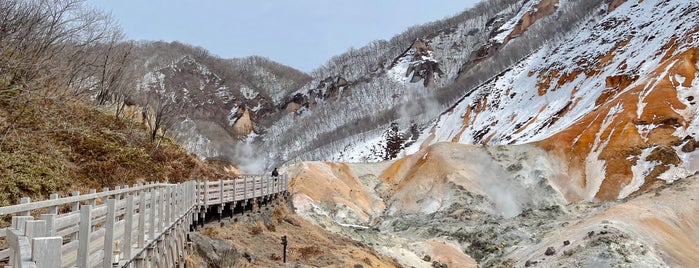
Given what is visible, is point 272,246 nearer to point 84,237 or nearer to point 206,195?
point 206,195

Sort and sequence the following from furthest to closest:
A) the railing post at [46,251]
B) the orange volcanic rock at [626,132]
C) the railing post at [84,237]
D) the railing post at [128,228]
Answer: the orange volcanic rock at [626,132] < the railing post at [128,228] < the railing post at [84,237] < the railing post at [46,251]

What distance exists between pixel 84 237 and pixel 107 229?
3.15ft

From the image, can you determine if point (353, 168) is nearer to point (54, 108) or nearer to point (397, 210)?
point (397, 210)

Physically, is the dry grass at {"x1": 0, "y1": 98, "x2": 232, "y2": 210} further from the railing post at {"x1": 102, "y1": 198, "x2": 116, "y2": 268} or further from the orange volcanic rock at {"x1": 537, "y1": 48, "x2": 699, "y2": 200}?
the orange volcanic rock at {"x1": 537, "y1": 48, "x2": 699, "y2": 200}

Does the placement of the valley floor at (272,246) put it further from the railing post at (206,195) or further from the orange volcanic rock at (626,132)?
the orange volcanic rock at (626,132)

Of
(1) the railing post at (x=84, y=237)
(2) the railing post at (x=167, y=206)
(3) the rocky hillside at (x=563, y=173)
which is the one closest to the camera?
(1) the railing post at (x=84, y=237)

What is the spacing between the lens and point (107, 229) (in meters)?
7.08

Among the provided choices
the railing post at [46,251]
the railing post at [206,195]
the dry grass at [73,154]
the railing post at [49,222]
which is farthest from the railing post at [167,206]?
the railing post at [46,251]

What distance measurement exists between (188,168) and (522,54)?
133034mm

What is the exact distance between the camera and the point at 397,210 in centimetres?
5953

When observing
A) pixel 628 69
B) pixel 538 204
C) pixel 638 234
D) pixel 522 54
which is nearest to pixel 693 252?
pixel 638 234

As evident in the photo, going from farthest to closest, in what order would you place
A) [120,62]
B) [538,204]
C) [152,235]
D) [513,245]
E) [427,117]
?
1. [427,117]
2. [538,204]
3. [120,62]
4. [513,245]
5. [152,235]

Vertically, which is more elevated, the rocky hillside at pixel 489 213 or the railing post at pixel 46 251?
the railing post at pixel 46 251

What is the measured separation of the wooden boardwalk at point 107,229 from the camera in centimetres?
455
